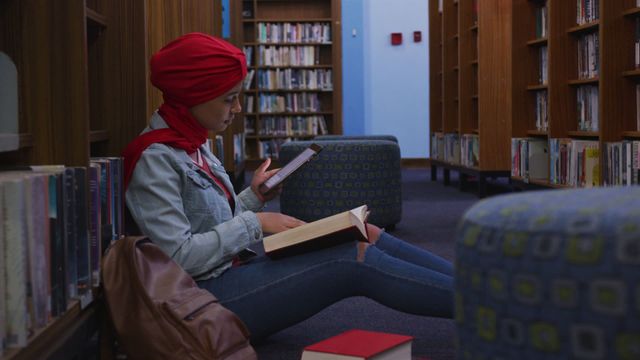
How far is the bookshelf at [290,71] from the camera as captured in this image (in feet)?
35.7

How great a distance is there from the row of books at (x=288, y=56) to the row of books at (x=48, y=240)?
9018mm

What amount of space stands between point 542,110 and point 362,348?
435 cm

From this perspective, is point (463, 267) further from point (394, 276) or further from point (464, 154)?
point (464, 154)

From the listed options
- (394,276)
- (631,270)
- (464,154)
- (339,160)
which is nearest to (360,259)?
(394,276)

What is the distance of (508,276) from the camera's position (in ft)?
2.69

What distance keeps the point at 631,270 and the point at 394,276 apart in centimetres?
142

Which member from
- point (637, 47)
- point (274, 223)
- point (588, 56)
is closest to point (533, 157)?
point (588, 56)

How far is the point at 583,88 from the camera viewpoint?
5219 millimetres

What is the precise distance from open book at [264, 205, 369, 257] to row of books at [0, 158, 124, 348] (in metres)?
0.41

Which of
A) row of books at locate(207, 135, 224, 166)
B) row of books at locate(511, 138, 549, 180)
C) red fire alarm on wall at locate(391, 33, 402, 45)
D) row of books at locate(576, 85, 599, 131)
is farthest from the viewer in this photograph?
red fire alarm on wall at locate(391, 33, 402, 45)

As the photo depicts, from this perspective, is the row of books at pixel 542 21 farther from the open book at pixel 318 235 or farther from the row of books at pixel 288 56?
the row of books at pixel 288 56

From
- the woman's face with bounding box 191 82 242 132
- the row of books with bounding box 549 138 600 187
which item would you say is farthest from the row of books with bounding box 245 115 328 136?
the woman's face with bounding box 191 82 242 132

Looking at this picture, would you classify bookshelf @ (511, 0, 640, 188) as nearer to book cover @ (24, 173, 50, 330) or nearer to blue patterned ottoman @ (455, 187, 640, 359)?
book cover @ (24, 173, 50, 330)

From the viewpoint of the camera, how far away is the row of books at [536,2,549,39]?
577 cm
